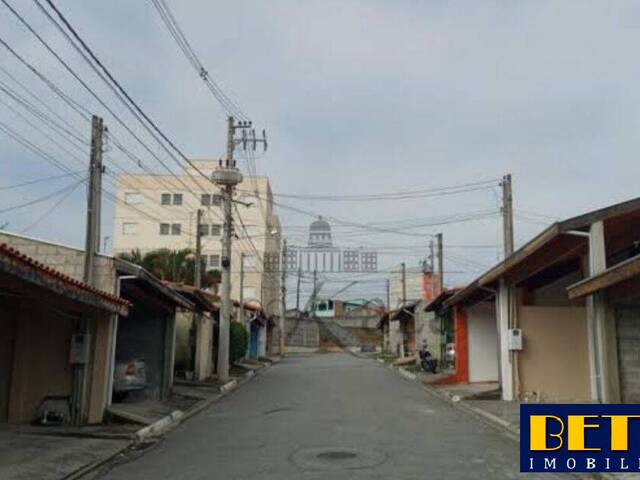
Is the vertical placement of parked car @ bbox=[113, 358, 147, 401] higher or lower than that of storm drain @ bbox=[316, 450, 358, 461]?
higher

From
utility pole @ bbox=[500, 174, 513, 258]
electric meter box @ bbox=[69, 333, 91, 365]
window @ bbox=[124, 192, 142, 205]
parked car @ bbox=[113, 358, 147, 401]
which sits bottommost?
parked car @ bbox=[113, 358, 147, 401]

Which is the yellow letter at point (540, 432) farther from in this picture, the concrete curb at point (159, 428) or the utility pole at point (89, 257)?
the utility pole at point (89, 257)

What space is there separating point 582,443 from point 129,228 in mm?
75425

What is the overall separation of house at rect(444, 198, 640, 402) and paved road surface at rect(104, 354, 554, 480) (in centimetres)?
235

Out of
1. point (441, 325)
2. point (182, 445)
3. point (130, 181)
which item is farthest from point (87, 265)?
point (130, 181)

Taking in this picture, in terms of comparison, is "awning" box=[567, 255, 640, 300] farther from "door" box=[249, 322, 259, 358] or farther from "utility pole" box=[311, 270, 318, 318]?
"utility pole" box=[311, 270, 318, 318]

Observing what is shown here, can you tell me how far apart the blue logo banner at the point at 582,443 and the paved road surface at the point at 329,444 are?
0.35 meters

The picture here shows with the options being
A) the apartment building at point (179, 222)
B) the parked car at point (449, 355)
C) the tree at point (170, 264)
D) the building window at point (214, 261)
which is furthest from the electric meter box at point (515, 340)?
the building window at point (214, 261)

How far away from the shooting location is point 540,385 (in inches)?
800

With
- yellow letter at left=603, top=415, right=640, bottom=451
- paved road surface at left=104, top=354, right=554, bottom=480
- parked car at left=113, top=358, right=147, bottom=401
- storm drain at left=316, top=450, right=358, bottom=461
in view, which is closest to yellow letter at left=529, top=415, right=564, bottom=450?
paved road surface at left=104, top=354, right=554, bottom=480

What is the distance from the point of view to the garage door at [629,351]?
1432cm

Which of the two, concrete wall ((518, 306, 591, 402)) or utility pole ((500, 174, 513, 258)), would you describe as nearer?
concrete wall ((518, 306, 591, 402))

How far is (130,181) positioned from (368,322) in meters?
29.6

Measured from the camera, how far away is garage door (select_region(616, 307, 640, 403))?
14320 millimetres
